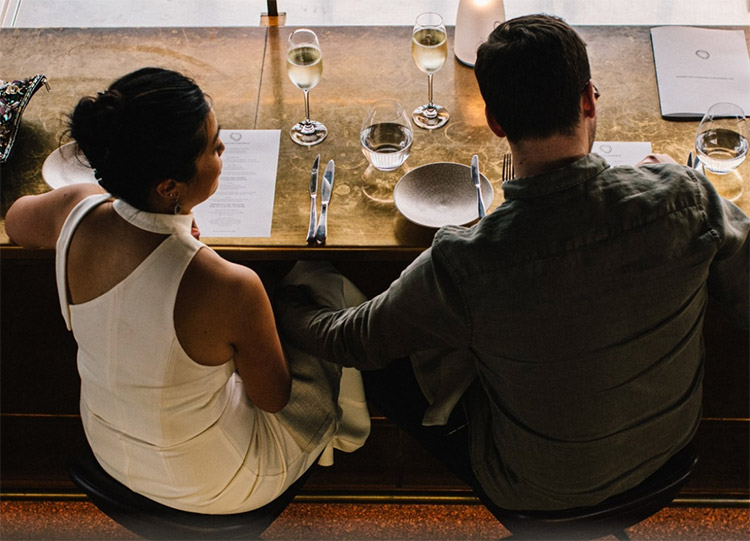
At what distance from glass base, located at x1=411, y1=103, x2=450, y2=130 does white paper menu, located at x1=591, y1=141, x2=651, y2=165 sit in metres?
0.36

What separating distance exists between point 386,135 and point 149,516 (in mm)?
950

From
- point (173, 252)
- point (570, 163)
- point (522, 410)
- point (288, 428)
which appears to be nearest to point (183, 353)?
point (173, 252)

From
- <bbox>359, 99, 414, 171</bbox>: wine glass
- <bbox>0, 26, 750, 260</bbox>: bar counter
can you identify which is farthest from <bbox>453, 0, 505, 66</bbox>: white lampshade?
<bbox>359, 99, 414, 171</bbox>: wine glass

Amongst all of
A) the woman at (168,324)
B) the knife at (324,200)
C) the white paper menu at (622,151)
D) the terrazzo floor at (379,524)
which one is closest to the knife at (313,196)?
the knife at (324,200)

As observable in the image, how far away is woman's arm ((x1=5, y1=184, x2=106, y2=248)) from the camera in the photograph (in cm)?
164

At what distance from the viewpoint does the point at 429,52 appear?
78.2 inches

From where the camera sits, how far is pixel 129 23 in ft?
9.66

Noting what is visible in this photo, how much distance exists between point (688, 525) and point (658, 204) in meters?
1.31

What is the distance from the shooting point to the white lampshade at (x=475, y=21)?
6.85ft

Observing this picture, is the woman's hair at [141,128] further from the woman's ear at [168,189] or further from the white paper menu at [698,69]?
the white paper menu at [698,69]

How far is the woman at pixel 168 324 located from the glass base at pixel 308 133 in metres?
0.44

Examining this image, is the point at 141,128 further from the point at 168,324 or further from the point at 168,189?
the point at 168,324

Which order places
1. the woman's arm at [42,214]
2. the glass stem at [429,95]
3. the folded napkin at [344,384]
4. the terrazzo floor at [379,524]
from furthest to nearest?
the terrazzo floor at [379,524]
the glass stem at [429,95]
the folded napkin at [344,384]
the woman's arm at [42,214]

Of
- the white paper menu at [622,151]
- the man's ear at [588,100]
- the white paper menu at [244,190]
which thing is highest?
the man's ear at [588,100]
